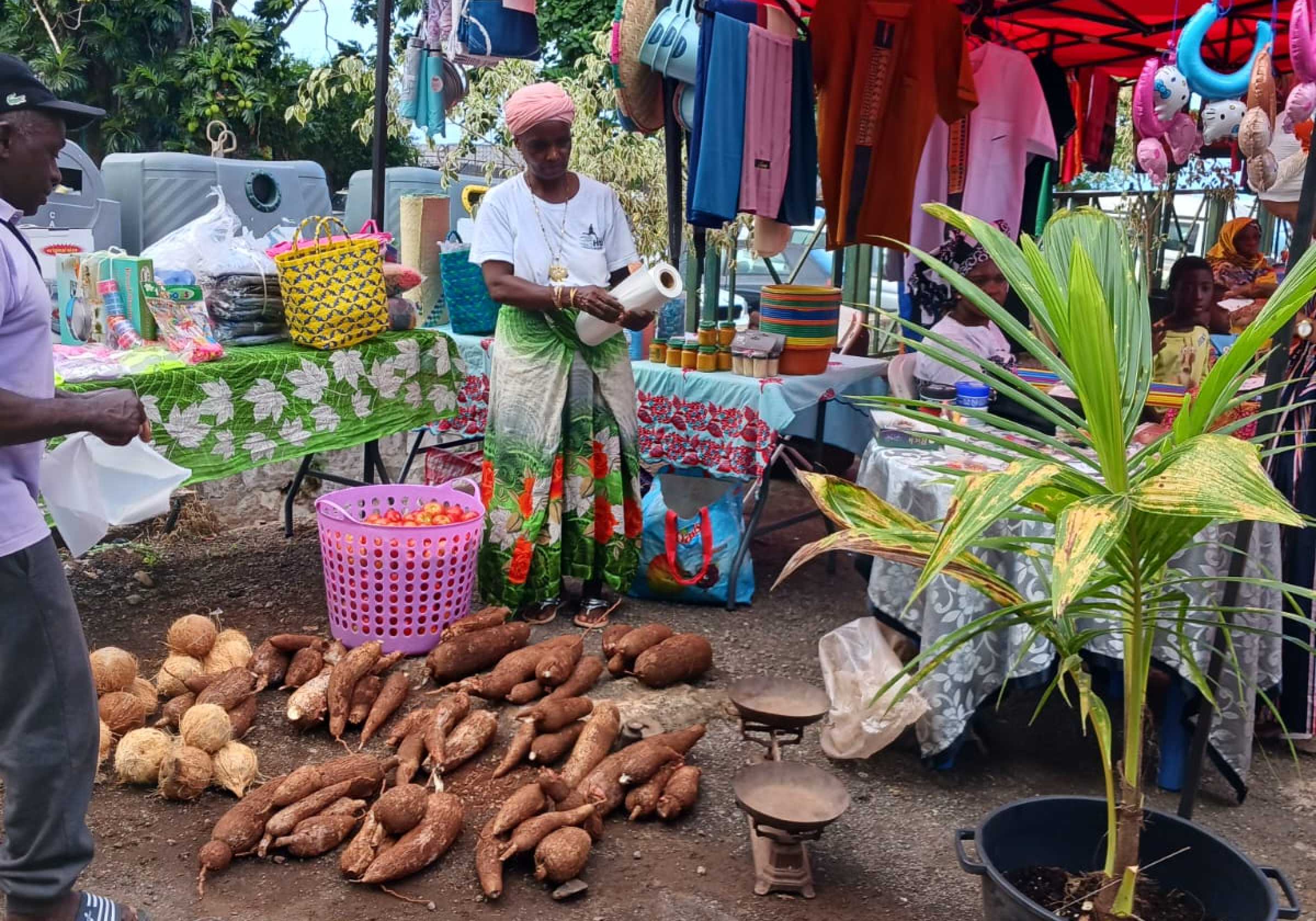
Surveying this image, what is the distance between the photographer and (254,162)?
8.89 meters

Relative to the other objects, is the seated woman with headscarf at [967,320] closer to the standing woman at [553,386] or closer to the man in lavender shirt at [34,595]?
the standing woman at [553,386]

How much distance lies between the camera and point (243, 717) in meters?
3.29

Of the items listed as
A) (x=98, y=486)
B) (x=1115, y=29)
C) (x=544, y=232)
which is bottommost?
(x=98, y=486)

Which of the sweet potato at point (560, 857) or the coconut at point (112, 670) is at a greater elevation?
the coconut at point (112, 670)

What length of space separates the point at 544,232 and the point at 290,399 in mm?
1144

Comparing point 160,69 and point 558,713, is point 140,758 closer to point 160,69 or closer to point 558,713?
point 558,713

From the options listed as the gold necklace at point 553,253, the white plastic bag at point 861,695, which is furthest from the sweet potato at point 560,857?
the gold necklace at point 553,253

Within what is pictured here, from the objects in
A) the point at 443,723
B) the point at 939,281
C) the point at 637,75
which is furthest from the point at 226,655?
the point at 939,281

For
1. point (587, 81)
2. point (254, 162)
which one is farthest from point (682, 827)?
point (587, 81)

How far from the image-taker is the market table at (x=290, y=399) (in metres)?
3.75

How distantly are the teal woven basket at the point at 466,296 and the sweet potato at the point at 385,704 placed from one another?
6.71 ft

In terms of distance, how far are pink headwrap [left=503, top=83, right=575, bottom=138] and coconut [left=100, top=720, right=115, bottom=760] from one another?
2312 millimetres

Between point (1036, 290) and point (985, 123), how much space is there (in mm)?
4006

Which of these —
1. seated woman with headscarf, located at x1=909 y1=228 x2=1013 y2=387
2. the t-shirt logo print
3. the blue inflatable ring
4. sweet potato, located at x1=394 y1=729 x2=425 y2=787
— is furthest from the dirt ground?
the blue inflatable ring
